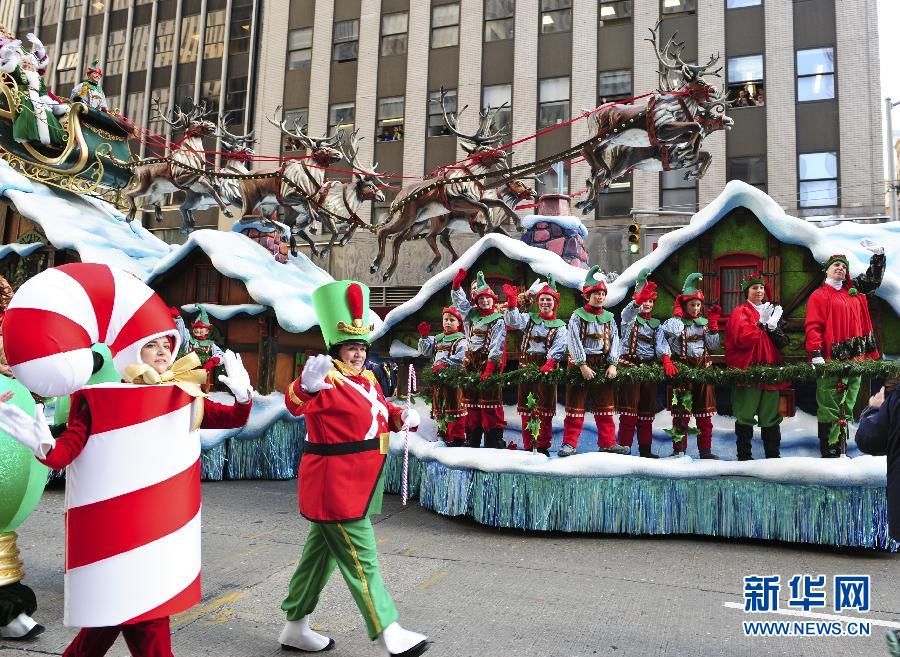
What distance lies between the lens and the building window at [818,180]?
→ 61.8 ft

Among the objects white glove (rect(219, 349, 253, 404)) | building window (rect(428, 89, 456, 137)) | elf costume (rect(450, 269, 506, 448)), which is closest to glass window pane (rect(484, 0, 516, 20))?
building window (rect(428, 89, 456, 137))

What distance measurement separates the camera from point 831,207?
1867cm

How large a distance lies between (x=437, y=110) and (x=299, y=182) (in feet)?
36.9

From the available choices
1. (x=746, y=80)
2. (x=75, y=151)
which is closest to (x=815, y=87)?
(x=746, y=80)

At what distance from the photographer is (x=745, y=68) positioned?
20.1 m

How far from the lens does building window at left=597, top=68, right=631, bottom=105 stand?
69.4 feet

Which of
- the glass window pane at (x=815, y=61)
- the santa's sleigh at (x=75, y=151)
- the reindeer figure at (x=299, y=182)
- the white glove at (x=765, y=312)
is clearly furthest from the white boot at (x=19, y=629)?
the glass window pane at (x=815, y=61)

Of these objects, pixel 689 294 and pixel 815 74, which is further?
pixel 815 74

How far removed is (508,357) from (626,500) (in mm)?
3007

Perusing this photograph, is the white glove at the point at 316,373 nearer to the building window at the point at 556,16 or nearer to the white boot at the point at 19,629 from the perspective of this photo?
the white boot at the point at 19,629

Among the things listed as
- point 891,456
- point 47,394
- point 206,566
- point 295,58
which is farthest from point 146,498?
point 295,58

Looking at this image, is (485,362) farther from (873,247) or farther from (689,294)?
(873,247)

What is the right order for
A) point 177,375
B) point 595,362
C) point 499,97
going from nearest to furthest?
1. point 177,375
2. point 595,362
3. point 499,97

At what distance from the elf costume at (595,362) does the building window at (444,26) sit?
18361 millimetres
